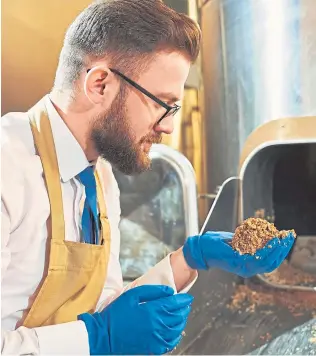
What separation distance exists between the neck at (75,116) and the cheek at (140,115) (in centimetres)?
8

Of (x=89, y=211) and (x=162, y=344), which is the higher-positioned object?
(x=89, y=211)

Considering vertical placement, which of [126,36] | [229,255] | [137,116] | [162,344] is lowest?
[162,344]

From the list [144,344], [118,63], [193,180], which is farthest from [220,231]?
[118,63]

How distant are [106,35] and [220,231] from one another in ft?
1.50

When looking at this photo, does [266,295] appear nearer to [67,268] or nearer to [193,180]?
[193,180]

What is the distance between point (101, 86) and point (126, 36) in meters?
0.10

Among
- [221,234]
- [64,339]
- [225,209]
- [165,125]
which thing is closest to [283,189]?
[225,209]

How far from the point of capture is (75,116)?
3.08ft

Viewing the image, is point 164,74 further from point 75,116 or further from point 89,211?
point 89,211

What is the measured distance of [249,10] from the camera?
1103 mm

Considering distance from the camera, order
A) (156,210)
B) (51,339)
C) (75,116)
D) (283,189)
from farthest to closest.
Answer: (283,189) < (156,210) < (75,116) < (51,339)

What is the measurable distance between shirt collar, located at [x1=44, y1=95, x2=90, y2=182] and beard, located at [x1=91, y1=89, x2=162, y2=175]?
0.13ft

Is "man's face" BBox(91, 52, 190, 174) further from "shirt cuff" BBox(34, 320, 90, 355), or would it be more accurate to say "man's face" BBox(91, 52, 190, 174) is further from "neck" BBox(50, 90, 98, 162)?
"shirt cuff" BBox(34, 320, 90, 355)

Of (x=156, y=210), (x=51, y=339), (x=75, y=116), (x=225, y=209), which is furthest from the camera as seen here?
(x=156, y=210)
